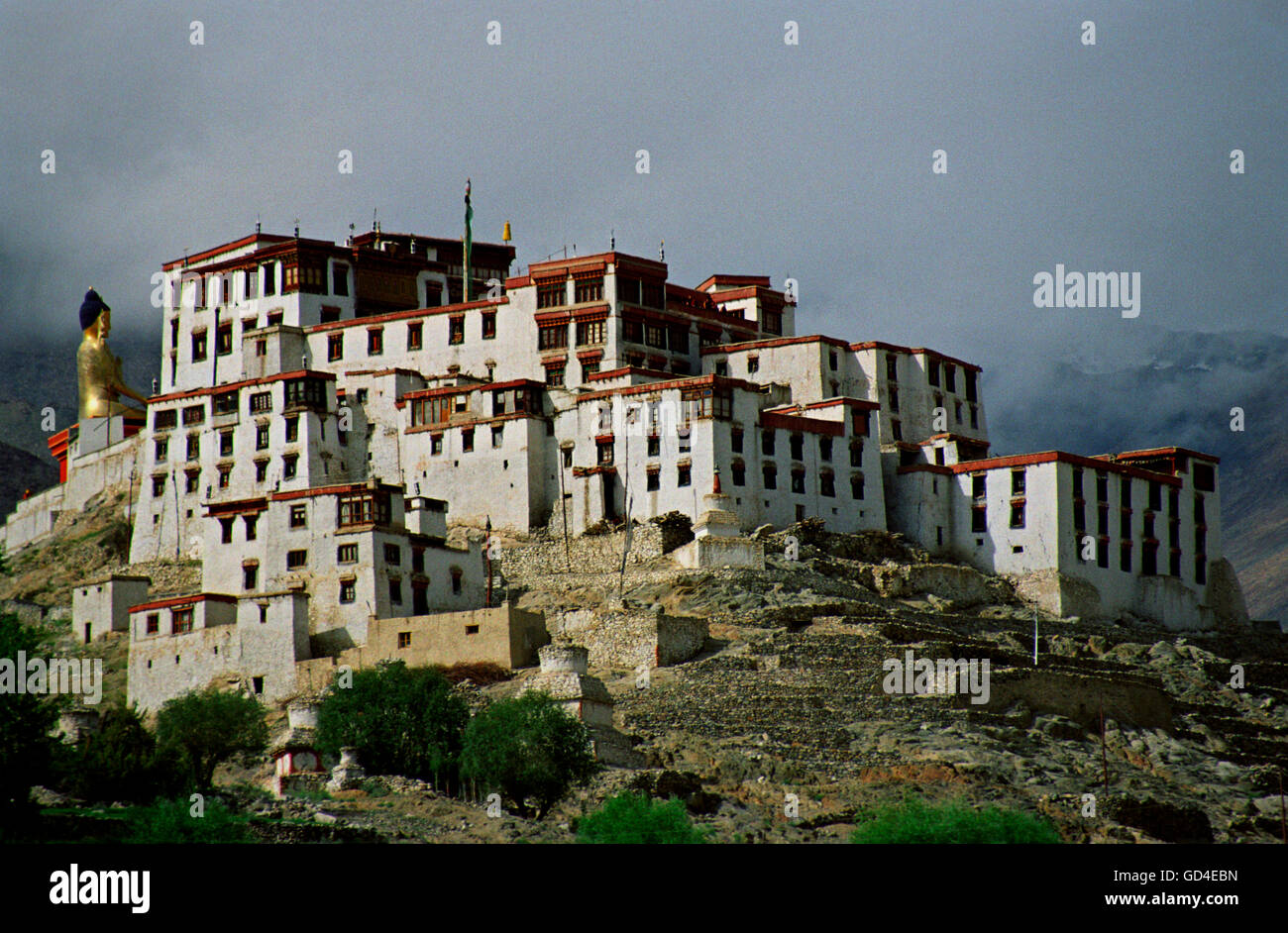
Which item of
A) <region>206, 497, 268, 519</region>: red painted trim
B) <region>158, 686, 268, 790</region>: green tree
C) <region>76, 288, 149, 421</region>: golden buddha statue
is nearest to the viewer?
<region>158, 686, 268, 790</region>: green tree

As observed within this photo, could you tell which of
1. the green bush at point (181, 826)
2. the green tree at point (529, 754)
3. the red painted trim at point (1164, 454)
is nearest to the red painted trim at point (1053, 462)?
the red painted trim at point (1164, 454)

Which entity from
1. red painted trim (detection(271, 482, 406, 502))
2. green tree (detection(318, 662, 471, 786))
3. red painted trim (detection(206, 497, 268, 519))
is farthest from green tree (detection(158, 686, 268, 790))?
red painted trim (detection(206, 497, 268, 519))

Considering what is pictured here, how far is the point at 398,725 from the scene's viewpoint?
71500 mm

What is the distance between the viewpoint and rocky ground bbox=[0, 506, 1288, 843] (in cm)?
6619

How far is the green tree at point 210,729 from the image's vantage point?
74.4 m

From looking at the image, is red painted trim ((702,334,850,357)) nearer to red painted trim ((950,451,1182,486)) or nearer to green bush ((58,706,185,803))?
red painted trim ((950,451,1182,486))

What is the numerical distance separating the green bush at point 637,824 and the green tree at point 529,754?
473 centimetres

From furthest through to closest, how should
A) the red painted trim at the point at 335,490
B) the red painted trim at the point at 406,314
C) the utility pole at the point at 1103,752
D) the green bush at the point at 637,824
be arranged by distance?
the red painted trim at the point at 406,314 < the red painted trim at the point at 335,490 < the utility pole at the point at 1103,752 < the green bush at the point at 637,824

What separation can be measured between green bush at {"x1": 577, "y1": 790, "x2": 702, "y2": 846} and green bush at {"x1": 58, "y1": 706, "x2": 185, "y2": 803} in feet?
49.5

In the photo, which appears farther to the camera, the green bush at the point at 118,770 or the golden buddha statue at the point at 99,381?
the golden buddha statue at the point at 99,381

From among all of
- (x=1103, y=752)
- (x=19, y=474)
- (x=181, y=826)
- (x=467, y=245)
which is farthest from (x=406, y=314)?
(x=19, y=474)

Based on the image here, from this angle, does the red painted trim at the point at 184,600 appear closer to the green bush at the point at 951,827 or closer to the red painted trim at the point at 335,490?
the red painted trim at the point at 335,490

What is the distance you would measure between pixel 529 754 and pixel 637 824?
8.97 meters
